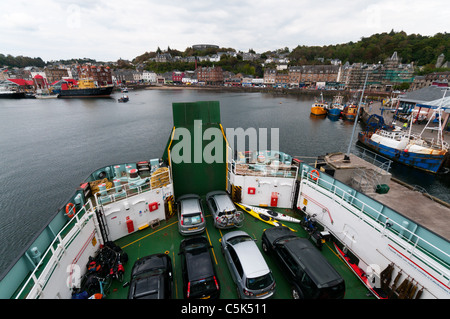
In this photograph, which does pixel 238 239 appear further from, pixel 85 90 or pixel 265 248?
pixel 85 90

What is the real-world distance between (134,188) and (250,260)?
6.60 metres

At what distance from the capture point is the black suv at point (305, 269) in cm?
618

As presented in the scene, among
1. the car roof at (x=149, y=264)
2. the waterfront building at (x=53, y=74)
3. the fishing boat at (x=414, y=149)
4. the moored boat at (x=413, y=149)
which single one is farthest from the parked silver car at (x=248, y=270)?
the waterfront building at (x=53, y=74)

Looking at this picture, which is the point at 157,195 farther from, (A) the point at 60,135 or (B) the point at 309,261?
(A) the point at 60,135

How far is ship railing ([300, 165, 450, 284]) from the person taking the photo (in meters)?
6.05

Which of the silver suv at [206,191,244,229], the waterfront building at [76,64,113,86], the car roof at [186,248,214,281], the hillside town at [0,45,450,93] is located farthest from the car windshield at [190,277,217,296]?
the waterfront building at [76,64,113,86]

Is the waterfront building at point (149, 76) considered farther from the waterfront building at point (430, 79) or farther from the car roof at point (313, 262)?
the car roof at point (313, 262)

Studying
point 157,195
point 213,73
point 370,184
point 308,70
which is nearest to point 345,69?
point 308,70

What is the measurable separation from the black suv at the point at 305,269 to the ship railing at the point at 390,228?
2530 millimetres

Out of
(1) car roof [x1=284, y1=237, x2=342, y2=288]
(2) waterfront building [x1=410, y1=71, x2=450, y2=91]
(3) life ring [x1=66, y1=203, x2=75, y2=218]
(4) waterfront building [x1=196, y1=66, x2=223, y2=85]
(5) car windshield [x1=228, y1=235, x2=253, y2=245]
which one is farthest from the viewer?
(4) waterfront building [x1=196, y1=66, x2=223, y2=85]

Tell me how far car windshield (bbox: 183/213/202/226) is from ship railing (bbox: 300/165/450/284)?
626 cm

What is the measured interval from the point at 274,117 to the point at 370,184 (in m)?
50.7

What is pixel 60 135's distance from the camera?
139 feet

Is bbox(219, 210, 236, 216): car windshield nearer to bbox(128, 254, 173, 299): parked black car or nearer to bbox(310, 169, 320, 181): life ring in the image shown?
bbox(128, 254, 173, 299): parked black car
